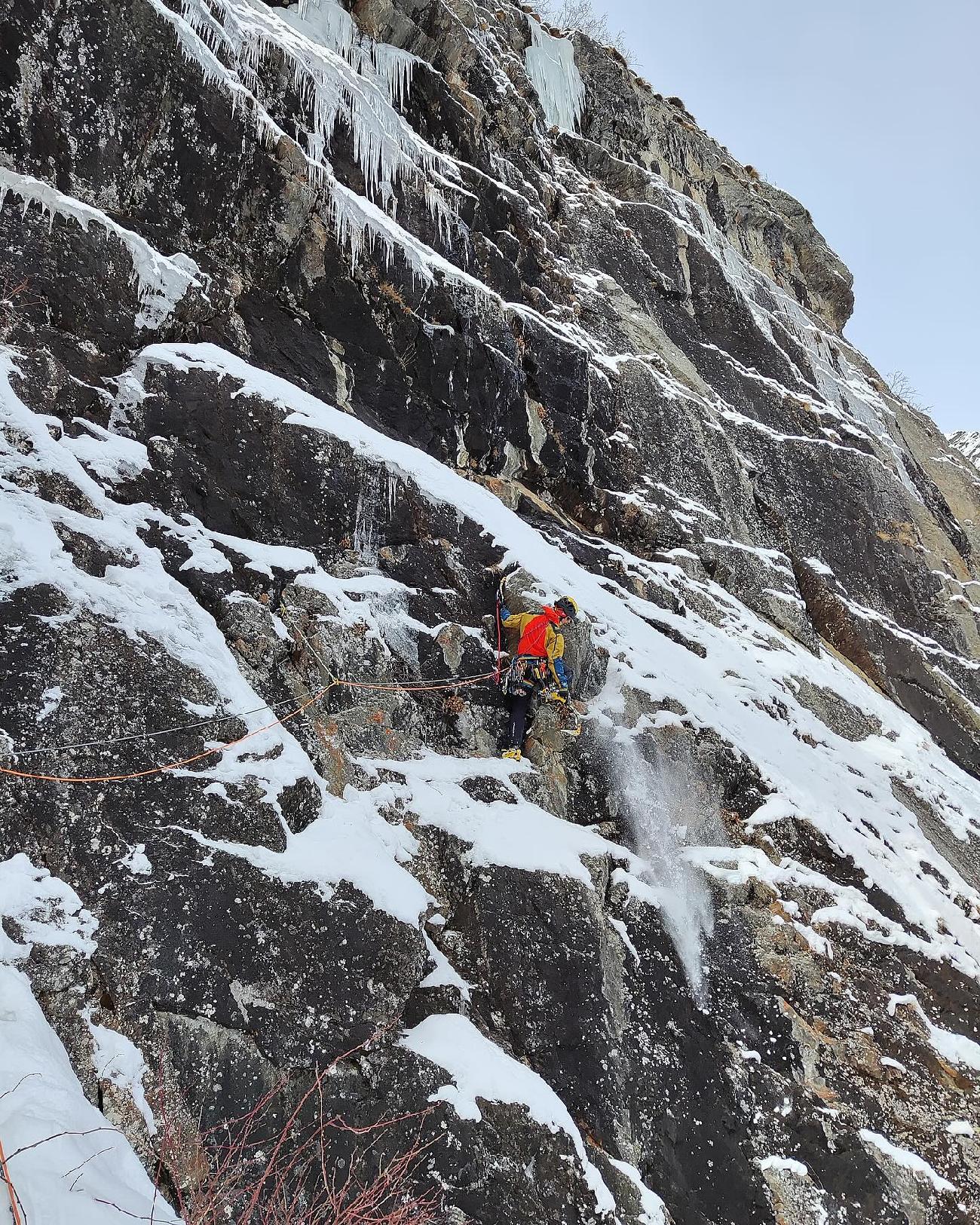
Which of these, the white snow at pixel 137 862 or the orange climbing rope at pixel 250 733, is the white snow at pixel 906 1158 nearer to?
the orange climbing rope at pixel 250 733

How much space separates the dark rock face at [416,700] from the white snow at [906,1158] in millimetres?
19

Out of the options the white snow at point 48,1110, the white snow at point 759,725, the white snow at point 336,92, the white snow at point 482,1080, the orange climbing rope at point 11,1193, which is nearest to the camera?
the orange climbing rope at point 11,1193

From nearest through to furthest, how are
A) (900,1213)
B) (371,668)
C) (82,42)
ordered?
(900,1213) < (371,668) < (82,42)

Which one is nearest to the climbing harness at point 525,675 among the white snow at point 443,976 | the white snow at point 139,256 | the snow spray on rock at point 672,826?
the snow spray on rock at point 672,826

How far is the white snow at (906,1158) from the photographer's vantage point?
586 cm

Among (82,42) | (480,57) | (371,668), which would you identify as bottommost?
(371,668)

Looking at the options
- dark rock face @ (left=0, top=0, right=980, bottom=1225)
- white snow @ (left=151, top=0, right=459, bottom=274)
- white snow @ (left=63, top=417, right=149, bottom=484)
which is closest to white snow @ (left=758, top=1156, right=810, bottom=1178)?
dark rock face @ (left=0, top=0, right=980, bottom=1225)

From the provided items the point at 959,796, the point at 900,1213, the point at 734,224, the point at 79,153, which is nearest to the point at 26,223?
the point at 79,153

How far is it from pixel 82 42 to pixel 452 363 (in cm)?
517

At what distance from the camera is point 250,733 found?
5707 mm

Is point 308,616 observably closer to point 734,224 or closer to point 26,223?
point 26,223

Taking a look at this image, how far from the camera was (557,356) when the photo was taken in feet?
39.9

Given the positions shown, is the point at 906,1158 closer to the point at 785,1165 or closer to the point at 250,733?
the point at 785,1165

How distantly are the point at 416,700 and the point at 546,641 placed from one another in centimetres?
141
